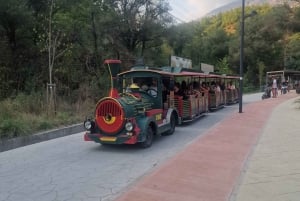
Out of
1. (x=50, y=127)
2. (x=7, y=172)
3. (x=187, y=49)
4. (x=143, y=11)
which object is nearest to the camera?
(x=7, y=172)

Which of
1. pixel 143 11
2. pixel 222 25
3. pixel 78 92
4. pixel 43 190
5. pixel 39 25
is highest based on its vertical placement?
pixel 222 25

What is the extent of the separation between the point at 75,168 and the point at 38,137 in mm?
3594

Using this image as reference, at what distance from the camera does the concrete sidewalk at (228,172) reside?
6086 millimetres

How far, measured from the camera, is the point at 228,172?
7.45 metres

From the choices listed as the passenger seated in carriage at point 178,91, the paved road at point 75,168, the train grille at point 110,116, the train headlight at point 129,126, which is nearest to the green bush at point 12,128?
the paved road at point 75,168

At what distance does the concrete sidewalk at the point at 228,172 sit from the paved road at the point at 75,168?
0.45 meters

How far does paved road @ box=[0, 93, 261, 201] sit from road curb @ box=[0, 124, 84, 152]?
0.26 m

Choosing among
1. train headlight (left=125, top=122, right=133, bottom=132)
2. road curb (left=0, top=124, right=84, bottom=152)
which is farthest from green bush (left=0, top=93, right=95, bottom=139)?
train headlight (left=125, top=122, right=133, bottom=132)

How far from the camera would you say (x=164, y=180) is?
688 cm

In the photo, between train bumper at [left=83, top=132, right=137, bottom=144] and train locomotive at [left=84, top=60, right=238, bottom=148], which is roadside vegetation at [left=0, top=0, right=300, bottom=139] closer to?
train bumper at [left=83, top=132, right=137, bottom=144]

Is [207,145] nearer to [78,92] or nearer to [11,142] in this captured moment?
[11,142]

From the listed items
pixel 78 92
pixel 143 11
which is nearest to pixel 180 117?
pixel 78 92

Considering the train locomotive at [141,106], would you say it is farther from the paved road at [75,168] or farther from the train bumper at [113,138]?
the paved road at [75,168]

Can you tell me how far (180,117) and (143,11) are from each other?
21684 mm
